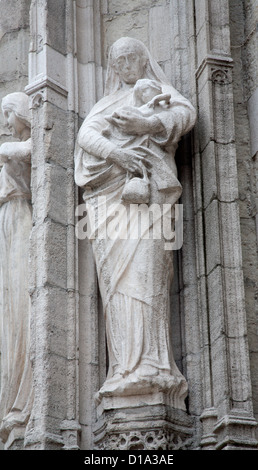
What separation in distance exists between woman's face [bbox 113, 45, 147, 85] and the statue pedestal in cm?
267

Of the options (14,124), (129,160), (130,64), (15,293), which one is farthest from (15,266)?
(130,64)

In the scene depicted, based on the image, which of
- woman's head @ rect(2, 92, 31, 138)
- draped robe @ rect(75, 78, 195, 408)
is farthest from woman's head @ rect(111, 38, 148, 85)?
woman's head @ rect(2, 92, 31, 138)

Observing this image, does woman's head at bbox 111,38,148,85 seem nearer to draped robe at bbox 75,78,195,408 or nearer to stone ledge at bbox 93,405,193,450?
draped robe at bbox 75,78,195,408

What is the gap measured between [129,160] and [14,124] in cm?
146

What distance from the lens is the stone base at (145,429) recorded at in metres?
8.28

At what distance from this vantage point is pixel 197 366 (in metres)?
8.76

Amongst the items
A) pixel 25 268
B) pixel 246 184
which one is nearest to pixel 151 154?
pixel 246 184

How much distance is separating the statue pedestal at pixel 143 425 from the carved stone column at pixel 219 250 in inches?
7.5

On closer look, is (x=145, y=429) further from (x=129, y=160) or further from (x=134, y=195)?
(x=129, y=160)

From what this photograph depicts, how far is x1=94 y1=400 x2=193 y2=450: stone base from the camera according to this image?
828cm

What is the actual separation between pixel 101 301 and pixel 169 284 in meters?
0.60

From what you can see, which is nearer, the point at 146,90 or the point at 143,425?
the point at 143,425

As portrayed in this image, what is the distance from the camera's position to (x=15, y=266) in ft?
31.3

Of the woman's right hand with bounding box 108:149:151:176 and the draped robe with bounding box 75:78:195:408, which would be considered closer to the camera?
the draped robe with bounding box 75:78:195:408
